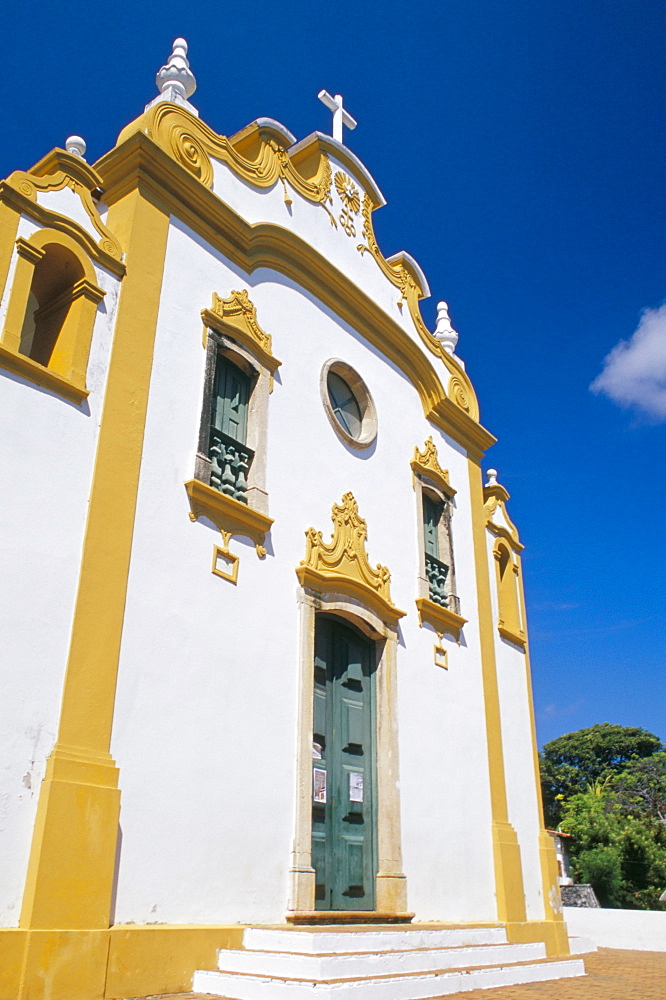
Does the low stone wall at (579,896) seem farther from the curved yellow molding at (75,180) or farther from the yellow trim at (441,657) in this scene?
the curved yellow molding at (75,180)

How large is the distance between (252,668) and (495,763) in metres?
5.05

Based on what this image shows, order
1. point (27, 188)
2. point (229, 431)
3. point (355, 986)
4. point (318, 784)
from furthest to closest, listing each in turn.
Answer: point (229, 431)
point (318, 784)
point (27, 188)
point (355, 986)

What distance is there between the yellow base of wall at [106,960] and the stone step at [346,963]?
10.8 inches

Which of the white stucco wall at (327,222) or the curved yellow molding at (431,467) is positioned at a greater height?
the white stucco wall at (327,222)

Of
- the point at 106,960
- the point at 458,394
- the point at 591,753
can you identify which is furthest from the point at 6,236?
the point at 591,753

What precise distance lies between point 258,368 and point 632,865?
20.2 meters

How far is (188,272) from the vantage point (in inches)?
341

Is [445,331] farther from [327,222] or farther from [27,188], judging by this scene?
[27,188]

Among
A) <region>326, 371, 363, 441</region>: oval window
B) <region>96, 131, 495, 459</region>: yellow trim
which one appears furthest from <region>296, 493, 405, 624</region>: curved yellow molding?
<region>96, 131, 495, 459</region>: yellow trim

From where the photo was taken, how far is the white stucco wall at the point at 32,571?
570cm

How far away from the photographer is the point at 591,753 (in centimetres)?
5394

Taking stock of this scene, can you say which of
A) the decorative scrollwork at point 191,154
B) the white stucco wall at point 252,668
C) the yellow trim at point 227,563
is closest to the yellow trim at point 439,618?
the white stucco wall at point 252,668

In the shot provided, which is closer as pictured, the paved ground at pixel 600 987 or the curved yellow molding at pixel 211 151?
the paved ground at pixel 600 987

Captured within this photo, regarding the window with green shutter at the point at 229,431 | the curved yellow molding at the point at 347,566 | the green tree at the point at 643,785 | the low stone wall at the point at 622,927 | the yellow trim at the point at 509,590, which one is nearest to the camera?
the window with green shutter at the point at 229,431
